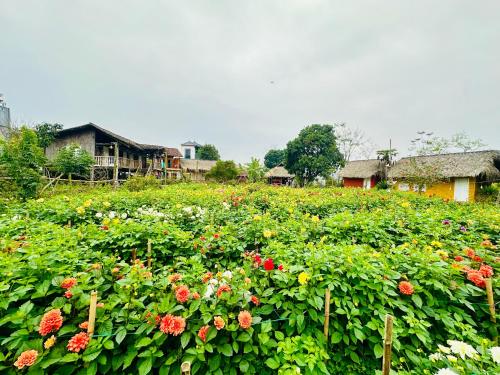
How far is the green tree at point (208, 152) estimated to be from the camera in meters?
52.7

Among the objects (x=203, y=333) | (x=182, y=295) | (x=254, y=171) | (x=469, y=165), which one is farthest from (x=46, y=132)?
(x=469, y=165)

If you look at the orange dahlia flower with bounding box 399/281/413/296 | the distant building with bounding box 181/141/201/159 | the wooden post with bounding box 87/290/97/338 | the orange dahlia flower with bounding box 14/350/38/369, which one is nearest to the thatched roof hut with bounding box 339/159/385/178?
the orange dahlia flower with bounding box 399/281/413/296

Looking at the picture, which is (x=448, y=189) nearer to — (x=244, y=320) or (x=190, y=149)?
(x=244, y=320)

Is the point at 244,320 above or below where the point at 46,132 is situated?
below

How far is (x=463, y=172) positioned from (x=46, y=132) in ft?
115

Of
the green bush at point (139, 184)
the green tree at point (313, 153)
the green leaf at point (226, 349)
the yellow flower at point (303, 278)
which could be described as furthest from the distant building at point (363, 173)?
the green leaf at point (226, 349)

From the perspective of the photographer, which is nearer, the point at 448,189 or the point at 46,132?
the point at 448,189

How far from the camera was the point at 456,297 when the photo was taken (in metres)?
1.99

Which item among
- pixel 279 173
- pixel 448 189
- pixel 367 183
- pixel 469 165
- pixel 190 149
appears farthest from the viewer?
pixel 190 149

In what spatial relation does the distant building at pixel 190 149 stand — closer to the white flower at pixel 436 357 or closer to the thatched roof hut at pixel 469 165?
the thatched roof hut at pixel 469 165

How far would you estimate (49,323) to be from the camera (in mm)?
1324

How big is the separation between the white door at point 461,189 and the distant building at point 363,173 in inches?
305

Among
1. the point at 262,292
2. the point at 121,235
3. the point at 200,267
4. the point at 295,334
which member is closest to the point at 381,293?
the point at 295,334

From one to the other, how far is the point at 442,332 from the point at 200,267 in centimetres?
209
